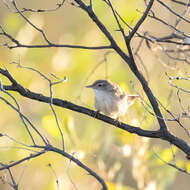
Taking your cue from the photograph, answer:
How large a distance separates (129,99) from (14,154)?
1454mm

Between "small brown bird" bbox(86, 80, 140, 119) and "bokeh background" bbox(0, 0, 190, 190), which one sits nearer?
"bokeh background" bbox(0, 0, 190, 190)

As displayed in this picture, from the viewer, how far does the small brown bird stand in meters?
4.49

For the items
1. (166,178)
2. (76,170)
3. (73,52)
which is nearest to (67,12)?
(73,52)

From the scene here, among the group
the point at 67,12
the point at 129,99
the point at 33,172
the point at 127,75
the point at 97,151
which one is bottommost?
the point at 33,172

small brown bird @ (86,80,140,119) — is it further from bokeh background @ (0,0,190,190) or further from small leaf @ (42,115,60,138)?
small leaf @ (42,115,60,138)

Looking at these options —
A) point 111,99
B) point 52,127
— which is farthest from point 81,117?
point 52,127

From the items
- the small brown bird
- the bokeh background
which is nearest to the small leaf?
the bokeh background

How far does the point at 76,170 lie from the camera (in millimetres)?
4668

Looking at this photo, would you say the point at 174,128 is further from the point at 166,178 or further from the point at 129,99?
the point at 166,178

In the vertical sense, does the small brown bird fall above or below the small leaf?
above

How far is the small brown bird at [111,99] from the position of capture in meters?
4.49

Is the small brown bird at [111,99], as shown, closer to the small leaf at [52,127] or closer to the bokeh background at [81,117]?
the bokeh background at [81,117]

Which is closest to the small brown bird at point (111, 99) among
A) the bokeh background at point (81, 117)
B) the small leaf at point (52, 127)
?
the bokeh background at point (81, 117)

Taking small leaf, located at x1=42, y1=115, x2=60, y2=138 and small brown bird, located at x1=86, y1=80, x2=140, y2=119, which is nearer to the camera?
small leaf, located at x1=42, y1=115, x2=60, y2=138
